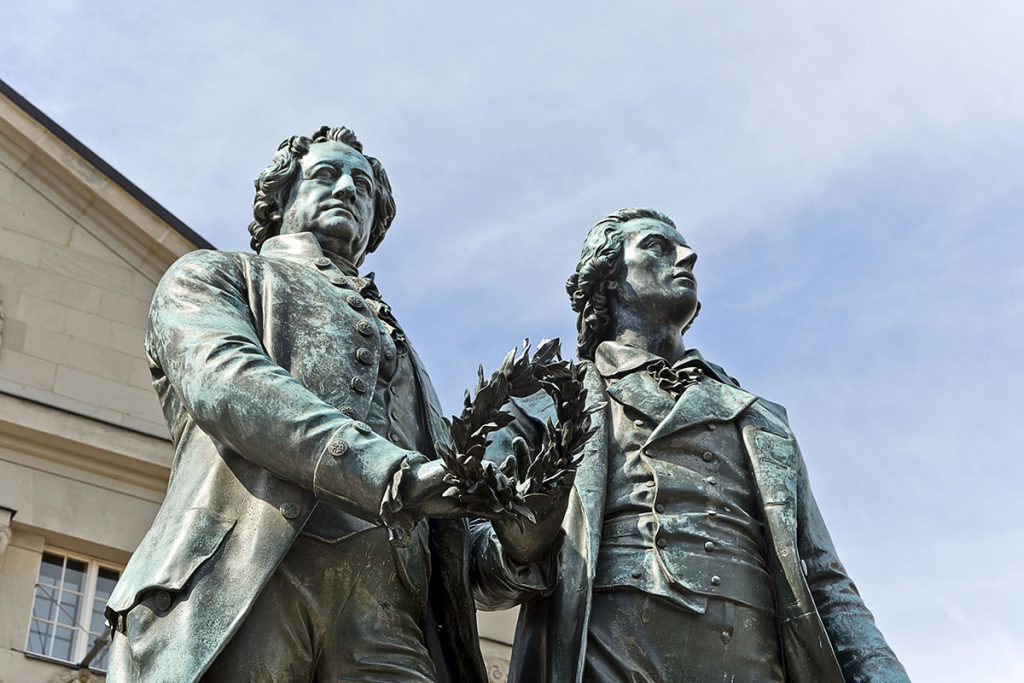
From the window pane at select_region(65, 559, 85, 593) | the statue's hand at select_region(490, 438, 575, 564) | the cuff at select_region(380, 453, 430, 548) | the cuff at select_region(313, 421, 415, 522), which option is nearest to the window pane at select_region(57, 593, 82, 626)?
the window pane at select_region(65, 559, 85, 593)

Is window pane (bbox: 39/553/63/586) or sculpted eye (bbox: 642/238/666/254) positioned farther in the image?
window pane (bbox: 39/553/63/586)

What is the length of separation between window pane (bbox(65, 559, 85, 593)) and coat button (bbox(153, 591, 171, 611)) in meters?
16.3

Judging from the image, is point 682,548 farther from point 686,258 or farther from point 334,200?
point 334,200

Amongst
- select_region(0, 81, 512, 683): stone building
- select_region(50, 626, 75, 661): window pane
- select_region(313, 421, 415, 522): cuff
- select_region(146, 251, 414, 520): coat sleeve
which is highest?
select_region(0, 81, 512, 683): stone building

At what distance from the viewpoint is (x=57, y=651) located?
22578 mm

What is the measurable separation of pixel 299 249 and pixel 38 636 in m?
14.7

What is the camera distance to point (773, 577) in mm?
8508

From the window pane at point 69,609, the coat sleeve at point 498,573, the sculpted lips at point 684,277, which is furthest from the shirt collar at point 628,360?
the window pane at point 69,609

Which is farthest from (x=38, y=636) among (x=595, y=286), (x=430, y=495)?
(x=430, y=495)

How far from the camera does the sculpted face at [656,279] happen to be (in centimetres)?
938

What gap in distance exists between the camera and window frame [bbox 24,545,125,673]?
73.8ft

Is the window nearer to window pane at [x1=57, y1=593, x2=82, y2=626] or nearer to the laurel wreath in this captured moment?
window pane at [x1=57, y1=593, x2=82, y2=626]

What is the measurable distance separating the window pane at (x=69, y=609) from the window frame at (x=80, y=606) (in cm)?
3

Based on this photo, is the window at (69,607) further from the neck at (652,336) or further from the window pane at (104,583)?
the neck at (652,336)
